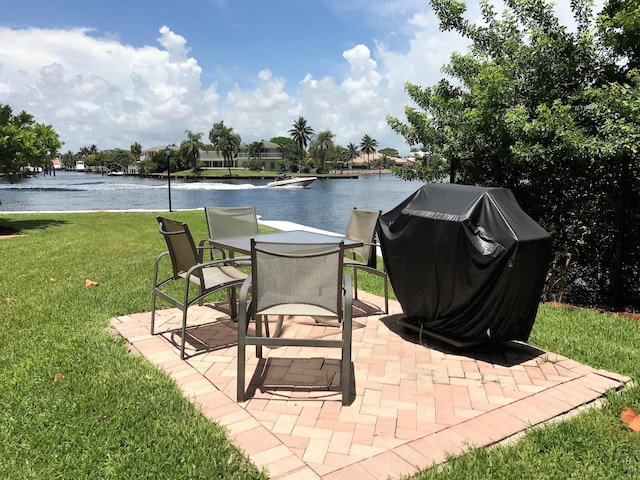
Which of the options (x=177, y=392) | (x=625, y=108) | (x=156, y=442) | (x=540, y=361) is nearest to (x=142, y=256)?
(x=177, y=392)

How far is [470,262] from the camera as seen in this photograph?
11.1ft

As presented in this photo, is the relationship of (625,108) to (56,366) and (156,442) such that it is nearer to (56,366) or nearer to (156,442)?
(156,442)

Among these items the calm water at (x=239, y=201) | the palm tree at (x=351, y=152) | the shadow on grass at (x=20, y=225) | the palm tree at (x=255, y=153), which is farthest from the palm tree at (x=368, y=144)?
the shadow on grass at (x=20, y=225)

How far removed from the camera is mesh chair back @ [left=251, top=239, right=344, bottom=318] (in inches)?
118

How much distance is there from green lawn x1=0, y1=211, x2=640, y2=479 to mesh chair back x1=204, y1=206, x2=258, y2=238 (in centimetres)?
113

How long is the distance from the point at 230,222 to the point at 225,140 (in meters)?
107

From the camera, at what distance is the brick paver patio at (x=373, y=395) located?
2.39 m

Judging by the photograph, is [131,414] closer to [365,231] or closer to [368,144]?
[365,231]

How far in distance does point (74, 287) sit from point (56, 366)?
8.84 ft

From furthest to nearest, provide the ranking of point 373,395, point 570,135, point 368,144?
point 368,144 → point 570,135 → point 373,395

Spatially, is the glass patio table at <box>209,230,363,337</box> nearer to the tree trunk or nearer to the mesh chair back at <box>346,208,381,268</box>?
Result: the mesh chair back at <box>346,208,381,268</box>

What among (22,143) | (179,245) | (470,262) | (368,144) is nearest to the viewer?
(470,262)

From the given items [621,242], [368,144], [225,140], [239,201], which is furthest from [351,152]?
[621,242]

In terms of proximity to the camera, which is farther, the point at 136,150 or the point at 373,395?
the point at 136,150
